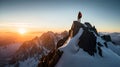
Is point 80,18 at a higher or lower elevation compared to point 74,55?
higher

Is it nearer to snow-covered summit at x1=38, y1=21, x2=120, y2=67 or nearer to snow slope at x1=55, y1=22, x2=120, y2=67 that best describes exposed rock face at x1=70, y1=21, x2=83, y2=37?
snow-covered summit at x1=38, y1=21, x2=120, y2=67

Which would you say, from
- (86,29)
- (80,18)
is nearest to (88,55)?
(86,29)

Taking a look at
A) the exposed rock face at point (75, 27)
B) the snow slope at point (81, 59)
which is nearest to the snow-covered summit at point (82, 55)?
the snow slope at point (81, 59)

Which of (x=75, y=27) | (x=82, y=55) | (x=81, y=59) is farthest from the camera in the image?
(x=75, y=27)

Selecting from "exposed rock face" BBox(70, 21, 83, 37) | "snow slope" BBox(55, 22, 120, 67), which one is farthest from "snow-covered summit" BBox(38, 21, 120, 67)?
"exposed rock face" BBox(70, 21, 83, 37)

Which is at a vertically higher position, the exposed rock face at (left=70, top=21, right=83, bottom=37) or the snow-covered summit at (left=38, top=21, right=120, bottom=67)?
the exposed rock face at (left=70, top=21, right=83, bottom=37)

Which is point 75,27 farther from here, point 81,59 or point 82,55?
point 81,59

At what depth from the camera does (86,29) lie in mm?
87688

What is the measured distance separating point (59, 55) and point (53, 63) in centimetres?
417

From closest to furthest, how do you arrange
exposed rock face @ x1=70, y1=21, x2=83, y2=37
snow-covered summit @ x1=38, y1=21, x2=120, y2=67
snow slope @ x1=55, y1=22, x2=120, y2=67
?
snow slope @ x1=55, y1=22, x2=120, y2=67 → snow-covered summit @ x1=38, y1=21, x2=120, y2=67 → exposed rock face @ x1=70, y1=21, x2=83, y2=37

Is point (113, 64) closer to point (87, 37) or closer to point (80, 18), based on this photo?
point (87, 37)

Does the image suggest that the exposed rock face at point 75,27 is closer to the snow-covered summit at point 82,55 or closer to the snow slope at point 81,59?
the snow-covered summit at point 82,55

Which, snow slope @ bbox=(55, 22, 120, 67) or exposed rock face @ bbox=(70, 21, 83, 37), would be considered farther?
exposed rock face @ bbox=(70, 21, 83, 37)

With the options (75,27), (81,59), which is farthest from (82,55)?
(75,27)
